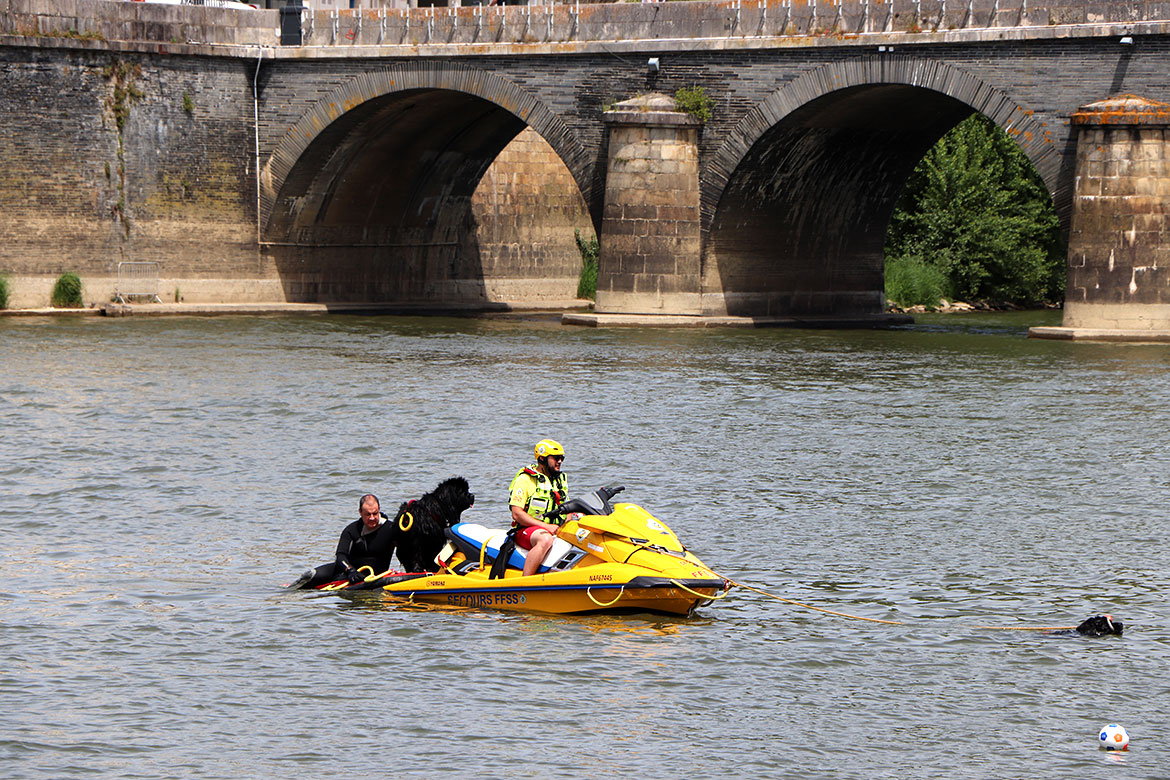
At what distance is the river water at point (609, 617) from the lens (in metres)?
12.1

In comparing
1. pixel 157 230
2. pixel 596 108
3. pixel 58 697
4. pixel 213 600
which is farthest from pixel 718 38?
pixel 58 697

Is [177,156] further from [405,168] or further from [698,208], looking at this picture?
[698,208]

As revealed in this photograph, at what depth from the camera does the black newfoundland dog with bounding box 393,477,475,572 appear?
16219 mm

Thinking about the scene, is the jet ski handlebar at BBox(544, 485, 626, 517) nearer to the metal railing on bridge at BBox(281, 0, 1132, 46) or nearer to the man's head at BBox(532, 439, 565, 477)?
the man's head at BBox(532, 439, 565, 477)

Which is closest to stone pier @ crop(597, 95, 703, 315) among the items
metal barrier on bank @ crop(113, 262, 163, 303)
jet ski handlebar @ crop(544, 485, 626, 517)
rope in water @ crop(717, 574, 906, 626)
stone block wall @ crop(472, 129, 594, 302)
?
metal barrier on bank @ crop(113, 262, 163, 303)

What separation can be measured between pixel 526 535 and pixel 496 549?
341 millimetres

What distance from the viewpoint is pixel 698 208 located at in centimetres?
4141

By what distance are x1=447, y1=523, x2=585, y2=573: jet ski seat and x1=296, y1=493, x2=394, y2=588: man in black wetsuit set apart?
2.00ft

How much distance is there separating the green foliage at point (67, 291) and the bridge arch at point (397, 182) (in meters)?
5.30

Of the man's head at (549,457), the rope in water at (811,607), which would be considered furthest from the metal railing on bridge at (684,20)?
the man's head at (549,457)

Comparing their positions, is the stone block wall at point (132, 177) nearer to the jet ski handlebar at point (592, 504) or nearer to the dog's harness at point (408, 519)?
the dog's harness at point (408, 519)

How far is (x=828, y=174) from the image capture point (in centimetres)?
4369

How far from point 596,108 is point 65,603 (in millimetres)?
Result: 28240

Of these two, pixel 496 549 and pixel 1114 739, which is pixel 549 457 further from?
pixel 1114 739
